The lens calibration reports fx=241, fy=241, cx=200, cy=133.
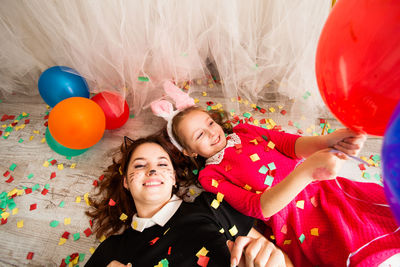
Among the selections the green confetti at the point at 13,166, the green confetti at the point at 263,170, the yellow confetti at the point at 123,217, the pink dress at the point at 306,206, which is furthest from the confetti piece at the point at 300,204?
the green confetti at the point at 13,166

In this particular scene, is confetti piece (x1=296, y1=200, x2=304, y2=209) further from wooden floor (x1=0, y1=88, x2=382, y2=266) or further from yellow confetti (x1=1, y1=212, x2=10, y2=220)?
yellow confetti (x1=1, y1=212, x2=10, y2=220)

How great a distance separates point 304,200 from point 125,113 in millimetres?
1254

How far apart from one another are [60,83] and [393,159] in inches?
69.2

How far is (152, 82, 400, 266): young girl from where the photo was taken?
981mm

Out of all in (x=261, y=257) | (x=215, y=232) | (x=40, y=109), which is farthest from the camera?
(x=40, y=109)

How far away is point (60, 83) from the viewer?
5.22ft

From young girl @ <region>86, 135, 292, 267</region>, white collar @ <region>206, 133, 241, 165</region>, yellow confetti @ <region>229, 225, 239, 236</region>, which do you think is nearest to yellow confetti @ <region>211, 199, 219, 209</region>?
young girl @ <region>86, 135, 292, 267</region>

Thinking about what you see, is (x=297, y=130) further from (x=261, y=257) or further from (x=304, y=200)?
(x=261, y=257)

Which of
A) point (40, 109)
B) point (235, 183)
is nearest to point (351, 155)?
point (235, 183)

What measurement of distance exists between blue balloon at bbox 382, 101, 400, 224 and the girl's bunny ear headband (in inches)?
45.5

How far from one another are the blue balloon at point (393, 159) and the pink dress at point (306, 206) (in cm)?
69

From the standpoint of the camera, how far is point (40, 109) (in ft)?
6.52

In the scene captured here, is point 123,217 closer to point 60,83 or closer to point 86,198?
point 86,198

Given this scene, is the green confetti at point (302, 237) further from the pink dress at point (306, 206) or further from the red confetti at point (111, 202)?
the red confetti at point (111, 202)
